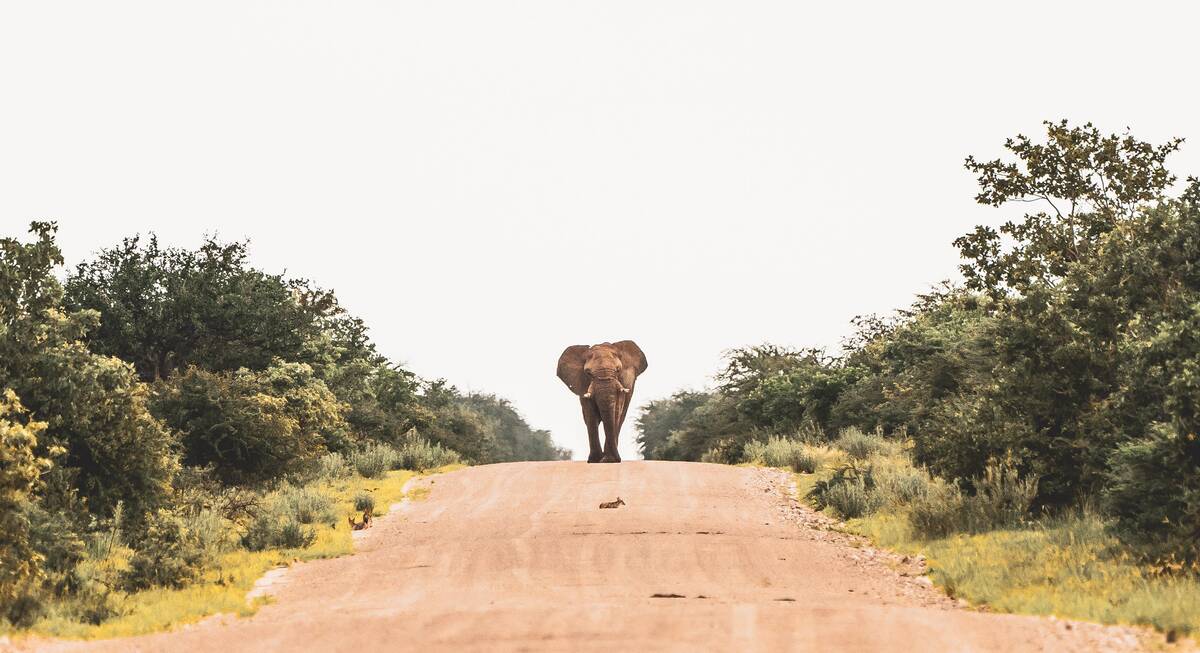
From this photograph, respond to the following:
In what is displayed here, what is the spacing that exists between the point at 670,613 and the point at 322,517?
1049cm

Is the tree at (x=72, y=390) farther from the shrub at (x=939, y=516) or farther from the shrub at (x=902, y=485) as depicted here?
the shrub at (x=902, y=485)

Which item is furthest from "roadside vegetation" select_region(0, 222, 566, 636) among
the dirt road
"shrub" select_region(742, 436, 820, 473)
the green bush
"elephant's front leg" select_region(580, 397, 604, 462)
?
the green bush

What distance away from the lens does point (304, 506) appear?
21594 mm

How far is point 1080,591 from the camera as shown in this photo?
44.3ft

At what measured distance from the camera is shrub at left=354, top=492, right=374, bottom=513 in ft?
74.4

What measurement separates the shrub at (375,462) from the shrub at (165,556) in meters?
12.3

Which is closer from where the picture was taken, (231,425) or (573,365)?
(231,425)

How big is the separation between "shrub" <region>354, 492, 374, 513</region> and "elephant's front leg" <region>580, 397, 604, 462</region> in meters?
10.2

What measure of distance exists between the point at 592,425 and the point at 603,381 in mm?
1237

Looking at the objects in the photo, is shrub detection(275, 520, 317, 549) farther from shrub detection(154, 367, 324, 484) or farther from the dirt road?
shrub detection(154, 367, 324, 484)

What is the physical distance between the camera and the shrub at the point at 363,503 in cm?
2269

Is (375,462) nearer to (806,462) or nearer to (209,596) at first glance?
(806,462)

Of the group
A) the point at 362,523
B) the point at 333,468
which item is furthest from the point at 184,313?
the point at 362,523

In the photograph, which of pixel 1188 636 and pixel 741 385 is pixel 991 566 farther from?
pixel 741 385
